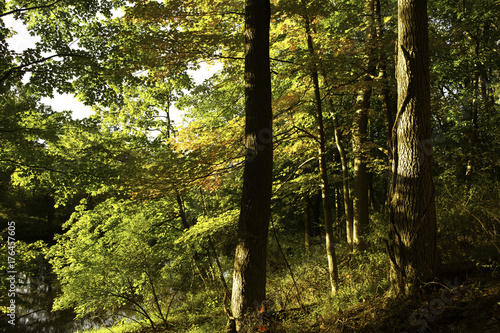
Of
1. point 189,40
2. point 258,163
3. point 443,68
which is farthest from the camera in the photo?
point 443,68

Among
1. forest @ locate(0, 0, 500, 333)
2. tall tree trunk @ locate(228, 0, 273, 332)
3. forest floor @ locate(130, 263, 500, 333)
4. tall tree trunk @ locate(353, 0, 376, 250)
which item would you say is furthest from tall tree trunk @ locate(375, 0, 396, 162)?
forest floor @ locate(130, 263, 500, 333)

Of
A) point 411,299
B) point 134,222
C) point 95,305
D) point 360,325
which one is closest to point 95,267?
point 95,305

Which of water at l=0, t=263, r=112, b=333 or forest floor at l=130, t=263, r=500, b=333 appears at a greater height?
forest floor at l=130, t=263, r=500, b=333

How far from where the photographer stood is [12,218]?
79.5ft

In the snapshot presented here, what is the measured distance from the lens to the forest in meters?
3.83

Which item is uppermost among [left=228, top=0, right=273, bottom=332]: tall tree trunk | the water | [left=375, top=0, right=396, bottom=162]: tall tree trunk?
[left=375, top=0, right=396, bottom=162]: tall tree trunk

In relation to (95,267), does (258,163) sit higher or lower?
higher

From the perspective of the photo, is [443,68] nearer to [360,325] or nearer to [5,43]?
[360,325]

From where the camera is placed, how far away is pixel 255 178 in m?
4.37

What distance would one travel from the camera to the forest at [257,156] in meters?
3.83

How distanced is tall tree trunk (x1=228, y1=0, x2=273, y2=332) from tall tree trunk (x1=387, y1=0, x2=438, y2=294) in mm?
1776

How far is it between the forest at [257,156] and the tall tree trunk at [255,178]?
0.02 m

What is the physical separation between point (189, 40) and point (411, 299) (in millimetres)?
5476

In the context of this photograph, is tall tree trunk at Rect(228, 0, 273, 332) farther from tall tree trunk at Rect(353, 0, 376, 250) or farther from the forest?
tall tree trunk at Rect(353, 0, 376, 250)
